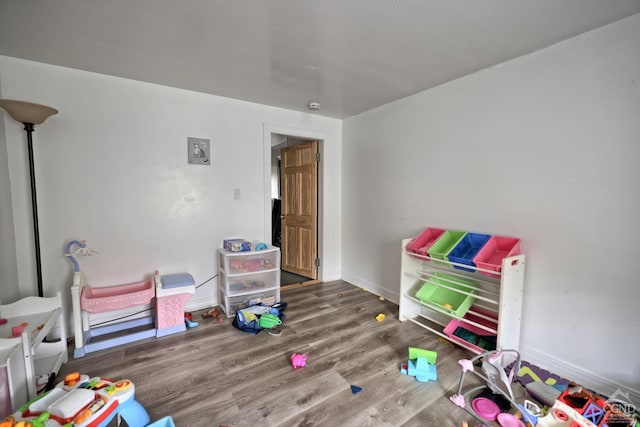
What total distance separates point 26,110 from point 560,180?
372cm

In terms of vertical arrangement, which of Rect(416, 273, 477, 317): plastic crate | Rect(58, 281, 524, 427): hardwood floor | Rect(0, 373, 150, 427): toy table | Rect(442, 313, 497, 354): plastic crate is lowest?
Rect(58, 281, 524, 427): hardwood floor

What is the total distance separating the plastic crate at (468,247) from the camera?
228cm

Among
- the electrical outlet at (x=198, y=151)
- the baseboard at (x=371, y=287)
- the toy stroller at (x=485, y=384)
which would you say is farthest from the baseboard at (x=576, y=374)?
the electrical outlet at (x=198, y=151)

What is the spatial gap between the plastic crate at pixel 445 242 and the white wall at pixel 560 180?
111mm

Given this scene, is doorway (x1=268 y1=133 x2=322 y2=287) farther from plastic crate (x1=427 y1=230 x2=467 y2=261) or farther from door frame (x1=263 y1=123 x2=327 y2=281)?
plastic crate (x1=427 y1=230 x2=467 y2=261)

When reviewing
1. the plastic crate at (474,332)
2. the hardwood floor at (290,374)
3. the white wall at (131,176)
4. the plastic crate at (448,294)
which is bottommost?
the hardwood floor at (290,374)

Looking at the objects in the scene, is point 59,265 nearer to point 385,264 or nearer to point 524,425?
point 385,264

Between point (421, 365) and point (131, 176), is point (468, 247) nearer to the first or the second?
point (421, 365)

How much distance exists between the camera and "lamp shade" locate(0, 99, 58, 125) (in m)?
1.84

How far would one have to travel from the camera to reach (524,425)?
153cm

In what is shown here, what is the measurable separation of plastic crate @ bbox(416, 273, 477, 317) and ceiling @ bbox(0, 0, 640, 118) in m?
1.82

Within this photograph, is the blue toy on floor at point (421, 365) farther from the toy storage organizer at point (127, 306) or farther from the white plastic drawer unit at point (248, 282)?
the toy storage organizer at point (127, 306)

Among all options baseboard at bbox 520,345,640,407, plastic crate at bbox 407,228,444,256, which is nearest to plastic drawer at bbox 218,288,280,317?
plastic crate at bbox 407,228,444,256

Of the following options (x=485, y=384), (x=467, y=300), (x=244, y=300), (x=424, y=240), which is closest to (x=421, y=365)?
(x=485, y=384)
